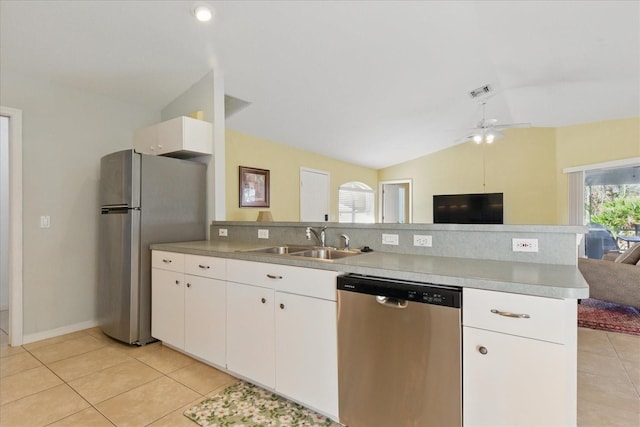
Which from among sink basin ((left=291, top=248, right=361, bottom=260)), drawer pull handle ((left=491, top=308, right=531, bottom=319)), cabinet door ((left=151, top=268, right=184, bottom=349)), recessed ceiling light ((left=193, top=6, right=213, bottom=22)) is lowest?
cabinet door ((left=151, top=268, right=184, bottom=349))

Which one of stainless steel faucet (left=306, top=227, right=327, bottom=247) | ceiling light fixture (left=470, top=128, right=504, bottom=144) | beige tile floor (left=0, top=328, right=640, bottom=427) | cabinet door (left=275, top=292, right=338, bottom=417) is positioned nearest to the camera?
cabinet door (left=275, top=292, right=338, bottom=417)

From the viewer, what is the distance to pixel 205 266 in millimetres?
2242

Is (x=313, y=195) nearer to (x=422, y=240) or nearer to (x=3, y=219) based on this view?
(x=422, y=240)

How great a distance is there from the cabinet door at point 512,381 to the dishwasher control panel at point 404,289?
14cm

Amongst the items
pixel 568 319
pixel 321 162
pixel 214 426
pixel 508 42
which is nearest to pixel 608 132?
pixel 508 42

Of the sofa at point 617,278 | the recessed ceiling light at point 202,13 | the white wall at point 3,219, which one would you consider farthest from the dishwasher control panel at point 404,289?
the white wall at point 3,219

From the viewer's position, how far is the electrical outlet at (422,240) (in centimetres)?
196

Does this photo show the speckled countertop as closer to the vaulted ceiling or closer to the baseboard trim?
the vaulted ceiling

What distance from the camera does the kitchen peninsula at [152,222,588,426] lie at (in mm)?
1139

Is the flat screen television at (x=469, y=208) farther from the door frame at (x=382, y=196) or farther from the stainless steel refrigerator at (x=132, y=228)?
the stainless steel refrigerator at (x=132, y=228)

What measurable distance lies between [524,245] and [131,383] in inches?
98.5

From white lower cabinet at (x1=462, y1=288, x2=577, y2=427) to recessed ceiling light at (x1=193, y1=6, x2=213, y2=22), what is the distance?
2.41m

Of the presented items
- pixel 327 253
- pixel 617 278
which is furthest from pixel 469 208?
pixel 327 253

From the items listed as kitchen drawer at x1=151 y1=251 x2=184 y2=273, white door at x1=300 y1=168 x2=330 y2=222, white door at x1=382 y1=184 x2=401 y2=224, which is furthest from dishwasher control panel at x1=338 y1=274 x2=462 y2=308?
white door at x1=382 y1=184 x2=401 y2=224
